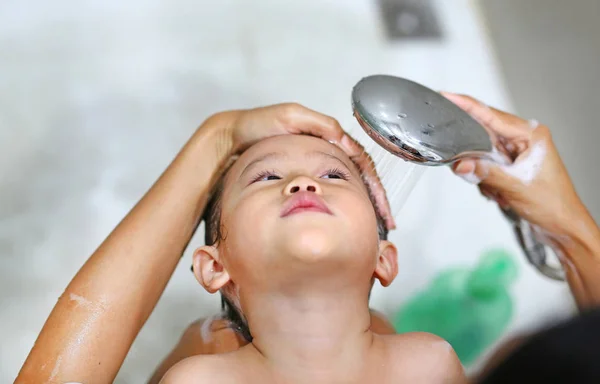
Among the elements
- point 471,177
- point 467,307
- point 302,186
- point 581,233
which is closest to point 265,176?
point 302,186

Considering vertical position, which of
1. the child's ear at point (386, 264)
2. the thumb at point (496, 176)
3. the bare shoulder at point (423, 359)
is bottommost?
the bare shoulder at point (423, 359)

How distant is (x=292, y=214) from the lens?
0.66m

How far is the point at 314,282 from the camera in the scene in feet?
2.19

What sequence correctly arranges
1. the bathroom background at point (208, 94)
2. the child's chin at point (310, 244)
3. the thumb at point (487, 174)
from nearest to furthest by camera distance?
the child's chin at point (310, 244), the thumb at point (487, 174), the bathroom background at point (208, 94)

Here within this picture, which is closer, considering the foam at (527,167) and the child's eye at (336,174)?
the child's eye at (336,174)

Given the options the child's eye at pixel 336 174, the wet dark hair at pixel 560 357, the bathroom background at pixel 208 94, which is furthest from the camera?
the bathroom background at pixel 208 94

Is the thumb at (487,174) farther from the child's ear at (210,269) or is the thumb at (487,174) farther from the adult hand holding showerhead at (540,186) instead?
the child's ear at (210,269)

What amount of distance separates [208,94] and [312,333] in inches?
28.2

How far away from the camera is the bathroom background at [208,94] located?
3.46 feet

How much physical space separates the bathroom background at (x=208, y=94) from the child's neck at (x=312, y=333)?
14.2 inches

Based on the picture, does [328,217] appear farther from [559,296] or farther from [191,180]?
[559,296]

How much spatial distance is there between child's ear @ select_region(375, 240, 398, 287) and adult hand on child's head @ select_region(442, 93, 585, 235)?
0.49 feet

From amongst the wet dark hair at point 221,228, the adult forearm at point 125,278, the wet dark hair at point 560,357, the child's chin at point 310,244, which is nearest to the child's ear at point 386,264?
the wet dark hair at point 221,228

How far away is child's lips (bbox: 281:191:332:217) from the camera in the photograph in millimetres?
662
